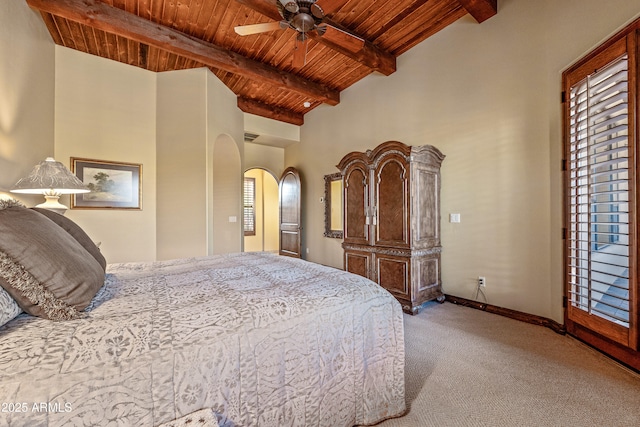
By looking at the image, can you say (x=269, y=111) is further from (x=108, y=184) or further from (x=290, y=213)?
(x=108, y=184)

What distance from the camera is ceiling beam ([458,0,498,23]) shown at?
9.58 ft

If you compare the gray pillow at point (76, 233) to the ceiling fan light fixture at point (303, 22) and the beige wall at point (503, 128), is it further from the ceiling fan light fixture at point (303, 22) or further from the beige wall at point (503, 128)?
the beige wall at point (503, 128)

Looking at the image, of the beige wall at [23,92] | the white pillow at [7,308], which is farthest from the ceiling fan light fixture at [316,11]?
the white pillow at [7,308]

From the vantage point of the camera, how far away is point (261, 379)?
1.03 m

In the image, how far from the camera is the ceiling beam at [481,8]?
2920mm

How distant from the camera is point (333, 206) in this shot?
5258 mm

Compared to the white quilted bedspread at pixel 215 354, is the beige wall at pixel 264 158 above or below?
above

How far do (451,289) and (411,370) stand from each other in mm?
1874

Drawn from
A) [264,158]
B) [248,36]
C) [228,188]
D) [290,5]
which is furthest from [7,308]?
[264,158]

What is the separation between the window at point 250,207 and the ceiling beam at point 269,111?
7.61 feet

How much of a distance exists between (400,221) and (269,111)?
3.88 meters

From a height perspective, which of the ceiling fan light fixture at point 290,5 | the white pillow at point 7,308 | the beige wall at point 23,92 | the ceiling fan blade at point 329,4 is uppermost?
the ceiling fan blade at point 329,4

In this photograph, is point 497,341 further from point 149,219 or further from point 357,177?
point 149,219

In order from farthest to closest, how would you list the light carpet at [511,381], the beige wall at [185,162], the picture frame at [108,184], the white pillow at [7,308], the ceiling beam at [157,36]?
the beige wall at [185,162] → the picture frame at [108,184] → the ceiling beam at [157,36] → the light carpet at [511,381] → the white pillow at [7,308]
